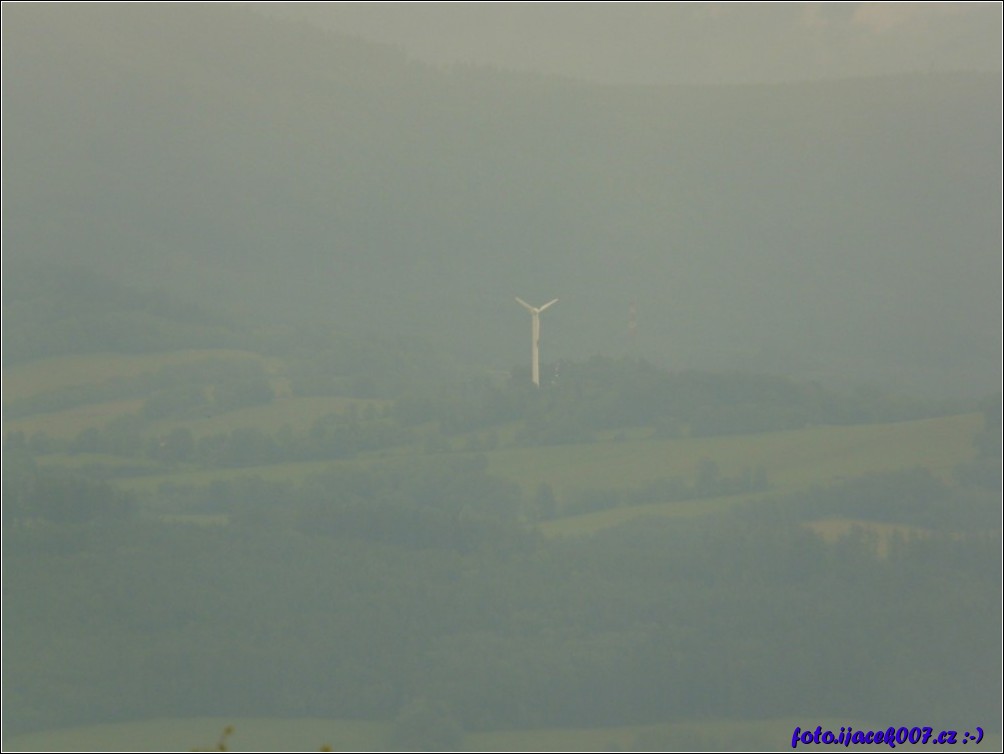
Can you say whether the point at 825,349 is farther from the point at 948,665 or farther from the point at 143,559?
the point at 143,559

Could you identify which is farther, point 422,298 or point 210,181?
point 210,181

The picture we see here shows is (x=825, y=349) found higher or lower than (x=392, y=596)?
higher

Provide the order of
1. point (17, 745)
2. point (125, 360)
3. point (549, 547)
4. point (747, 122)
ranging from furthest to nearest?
point (747, 122) < point (125, 360) < point (549, 547) < point (17, 745)

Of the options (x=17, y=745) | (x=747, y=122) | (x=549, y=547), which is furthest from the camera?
(x=747, y=122)

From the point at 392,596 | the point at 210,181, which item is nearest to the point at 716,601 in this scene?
the point at 392,596

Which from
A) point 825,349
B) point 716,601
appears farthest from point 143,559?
point 825,349

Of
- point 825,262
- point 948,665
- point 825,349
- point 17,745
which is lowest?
point 17,745
